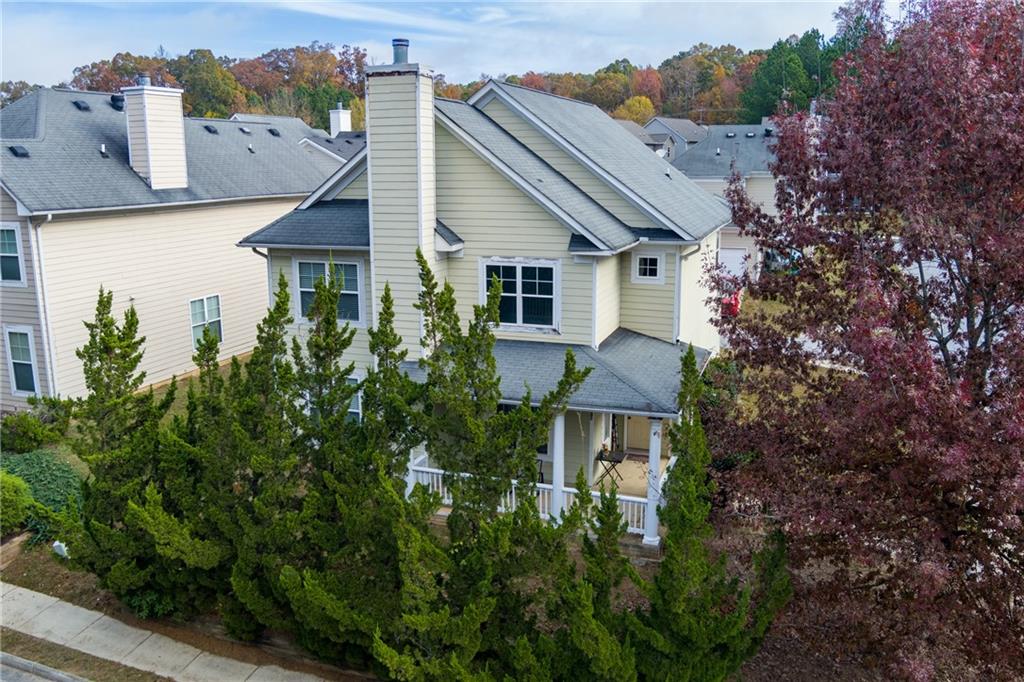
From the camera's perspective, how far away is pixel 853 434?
27.0 ft

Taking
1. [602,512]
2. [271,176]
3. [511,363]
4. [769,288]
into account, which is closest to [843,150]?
[769,288]

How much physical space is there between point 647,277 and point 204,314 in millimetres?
14500

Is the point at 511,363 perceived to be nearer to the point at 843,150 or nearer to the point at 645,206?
the point at 645,206

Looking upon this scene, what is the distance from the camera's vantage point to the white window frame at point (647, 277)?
16.9 m

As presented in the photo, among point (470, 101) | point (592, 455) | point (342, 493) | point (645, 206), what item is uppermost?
point (470, 101)

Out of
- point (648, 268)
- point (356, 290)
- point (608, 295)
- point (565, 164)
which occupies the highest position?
point (565, 164)

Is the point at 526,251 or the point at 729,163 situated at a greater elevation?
the point at 729,163

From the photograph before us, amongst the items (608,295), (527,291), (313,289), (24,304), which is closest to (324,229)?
(313,289)

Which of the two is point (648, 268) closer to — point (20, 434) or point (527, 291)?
point (527, 291)

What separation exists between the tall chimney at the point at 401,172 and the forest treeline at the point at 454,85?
54207mm

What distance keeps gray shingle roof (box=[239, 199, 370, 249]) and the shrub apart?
6.38 meters

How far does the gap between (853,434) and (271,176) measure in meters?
24.5

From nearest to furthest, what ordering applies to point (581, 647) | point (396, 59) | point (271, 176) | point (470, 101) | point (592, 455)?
point (581, 647)
point (396, 59)
point (592, 455)
point (470, 101)
point (271, 176)

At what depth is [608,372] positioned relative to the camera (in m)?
14.7
